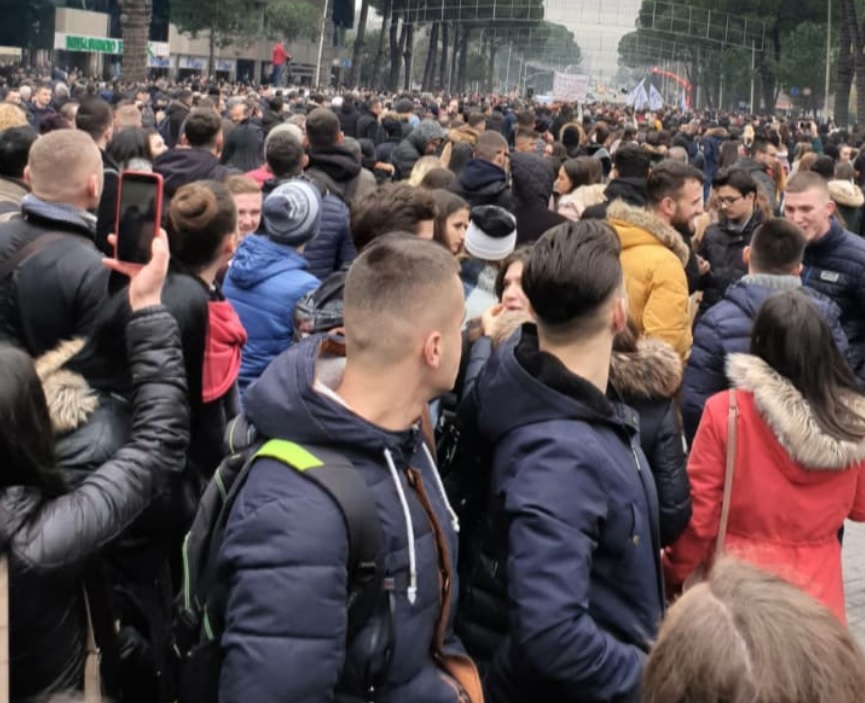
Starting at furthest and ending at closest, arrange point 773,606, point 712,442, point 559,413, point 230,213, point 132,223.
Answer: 1. point 230,213
2. point 712,442
3. point 132,223
4. point 559,413
5. point 773,606

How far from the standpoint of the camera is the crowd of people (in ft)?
7.95

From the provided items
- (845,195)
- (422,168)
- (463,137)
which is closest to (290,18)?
(463,137)

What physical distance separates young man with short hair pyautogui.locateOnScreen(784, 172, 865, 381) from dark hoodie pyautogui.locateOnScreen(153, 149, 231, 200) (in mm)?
3709

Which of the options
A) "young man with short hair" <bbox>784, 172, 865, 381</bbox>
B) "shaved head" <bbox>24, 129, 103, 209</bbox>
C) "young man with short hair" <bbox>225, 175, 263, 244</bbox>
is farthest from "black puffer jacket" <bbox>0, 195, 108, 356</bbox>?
"young man with short hair" <bbox>784, 172, 865, 381</bbox>

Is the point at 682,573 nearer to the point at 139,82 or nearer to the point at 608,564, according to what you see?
the point at 608,564

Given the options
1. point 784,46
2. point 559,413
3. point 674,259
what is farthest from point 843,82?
point 559,413

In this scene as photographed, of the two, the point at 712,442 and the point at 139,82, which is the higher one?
the point at 139,82

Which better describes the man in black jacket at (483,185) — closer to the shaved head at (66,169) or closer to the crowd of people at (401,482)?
the crowd of people at (401,482)

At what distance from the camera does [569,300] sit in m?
3.12

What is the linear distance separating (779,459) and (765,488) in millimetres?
94

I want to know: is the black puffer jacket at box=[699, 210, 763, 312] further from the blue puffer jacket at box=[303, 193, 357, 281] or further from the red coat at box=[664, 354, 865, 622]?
the red coat at box=[664, 354, 865, 622]

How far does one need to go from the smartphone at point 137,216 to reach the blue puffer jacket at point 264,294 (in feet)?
6.78

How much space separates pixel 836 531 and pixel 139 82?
85.3ft

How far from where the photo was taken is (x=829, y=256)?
6875mm
